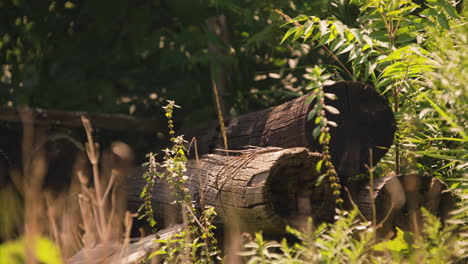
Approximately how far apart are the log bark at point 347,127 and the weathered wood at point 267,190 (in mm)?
280

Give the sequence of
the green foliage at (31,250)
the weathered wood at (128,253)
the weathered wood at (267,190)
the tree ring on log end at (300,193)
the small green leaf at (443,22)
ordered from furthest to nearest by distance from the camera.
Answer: the small green leaf at (443,22) → the tree ring on log end at (300,193) → the weathered wood at (267,190) → the weathered wood at (128,253) → the green foliage at (31,250)

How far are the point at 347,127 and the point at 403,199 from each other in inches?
21.1

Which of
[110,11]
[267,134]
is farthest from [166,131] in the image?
[267,134]

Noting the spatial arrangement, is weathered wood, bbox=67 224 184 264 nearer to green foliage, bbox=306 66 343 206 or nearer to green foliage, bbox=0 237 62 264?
green foliage, bbox=306 66 343 206

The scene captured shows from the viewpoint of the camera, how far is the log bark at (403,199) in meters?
3.28

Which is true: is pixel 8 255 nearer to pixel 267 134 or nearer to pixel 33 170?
pixel 267 134

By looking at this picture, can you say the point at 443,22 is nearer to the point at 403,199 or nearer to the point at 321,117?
the point at 403,199

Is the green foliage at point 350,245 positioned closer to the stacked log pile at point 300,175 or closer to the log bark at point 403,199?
the stacked log pile at point 300,175

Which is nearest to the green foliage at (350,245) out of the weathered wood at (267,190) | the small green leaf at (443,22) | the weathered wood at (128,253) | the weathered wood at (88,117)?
the weathered wood at (267,190)

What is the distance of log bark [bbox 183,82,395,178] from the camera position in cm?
336

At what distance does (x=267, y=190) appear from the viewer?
286cm

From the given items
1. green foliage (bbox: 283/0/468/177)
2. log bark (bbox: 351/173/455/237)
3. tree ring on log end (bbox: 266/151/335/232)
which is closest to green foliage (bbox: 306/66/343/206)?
tree ring on log end (bbox: 266/151/335/232)

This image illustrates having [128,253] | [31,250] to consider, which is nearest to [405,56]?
[128,253]

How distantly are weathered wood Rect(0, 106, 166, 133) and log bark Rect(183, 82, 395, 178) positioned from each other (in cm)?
171
